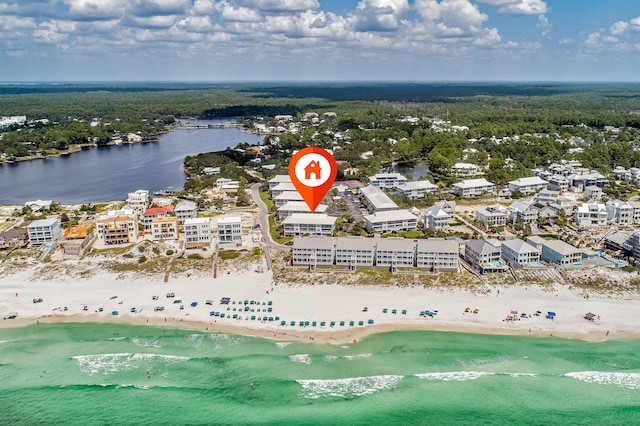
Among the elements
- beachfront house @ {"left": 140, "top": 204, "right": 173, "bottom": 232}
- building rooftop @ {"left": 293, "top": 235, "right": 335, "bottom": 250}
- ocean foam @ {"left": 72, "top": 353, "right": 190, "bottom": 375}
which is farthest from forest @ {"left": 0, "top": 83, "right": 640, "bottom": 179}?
ocean foam @ {"left": 72, "top": 353, "right": 190, "bottom": 375}

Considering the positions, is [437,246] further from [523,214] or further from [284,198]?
[284,198]

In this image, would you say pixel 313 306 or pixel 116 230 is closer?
pixel 313 306

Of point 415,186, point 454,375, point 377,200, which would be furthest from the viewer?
point 415,186

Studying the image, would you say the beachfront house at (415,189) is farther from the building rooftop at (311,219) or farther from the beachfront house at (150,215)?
the beachfront house at (150,215)

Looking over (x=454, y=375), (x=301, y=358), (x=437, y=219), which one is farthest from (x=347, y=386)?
(x=437, y=219)

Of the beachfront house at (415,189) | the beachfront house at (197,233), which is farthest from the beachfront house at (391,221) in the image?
the beachfront house at (197,233)

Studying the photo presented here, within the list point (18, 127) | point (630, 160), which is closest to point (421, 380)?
point (630, 160)

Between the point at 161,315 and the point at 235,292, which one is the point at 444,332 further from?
the point at 161,315
